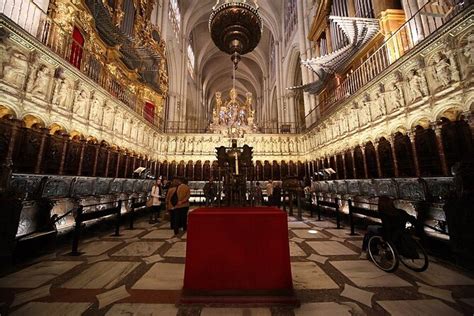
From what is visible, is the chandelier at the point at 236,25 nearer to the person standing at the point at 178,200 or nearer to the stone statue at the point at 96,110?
the person standing at the point at 178,200

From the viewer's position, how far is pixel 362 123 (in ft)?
23.7

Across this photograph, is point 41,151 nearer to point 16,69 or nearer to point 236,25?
point 16,69

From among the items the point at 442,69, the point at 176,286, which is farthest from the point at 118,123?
the point at 442,69

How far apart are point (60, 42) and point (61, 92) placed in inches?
67.2

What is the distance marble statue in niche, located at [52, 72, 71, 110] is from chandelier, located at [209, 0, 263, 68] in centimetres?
501

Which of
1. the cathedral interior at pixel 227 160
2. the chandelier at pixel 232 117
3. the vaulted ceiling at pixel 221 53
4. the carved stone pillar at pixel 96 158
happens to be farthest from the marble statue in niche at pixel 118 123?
the vaulted ceiling at pixel 221 53

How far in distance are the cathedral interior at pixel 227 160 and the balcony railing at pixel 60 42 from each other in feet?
→ 0.15

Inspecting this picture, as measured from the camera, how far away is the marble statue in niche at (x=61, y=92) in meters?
5.67

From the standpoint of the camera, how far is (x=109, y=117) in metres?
8.27

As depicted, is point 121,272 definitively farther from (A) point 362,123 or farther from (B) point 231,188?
(A) point 362,123

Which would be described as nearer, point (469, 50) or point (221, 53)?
point (469, 50)

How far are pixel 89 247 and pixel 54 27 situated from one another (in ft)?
22.6

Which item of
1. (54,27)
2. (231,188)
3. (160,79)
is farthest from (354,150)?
(160,79)

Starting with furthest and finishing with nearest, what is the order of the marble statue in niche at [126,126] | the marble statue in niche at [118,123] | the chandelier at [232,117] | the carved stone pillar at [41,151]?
1. the chandelier at [232,117]
2. the marble statue in niche at [126,126]
3. the marble statue in niche at [118,123]
4. the carved stone pillar at [41,151]
